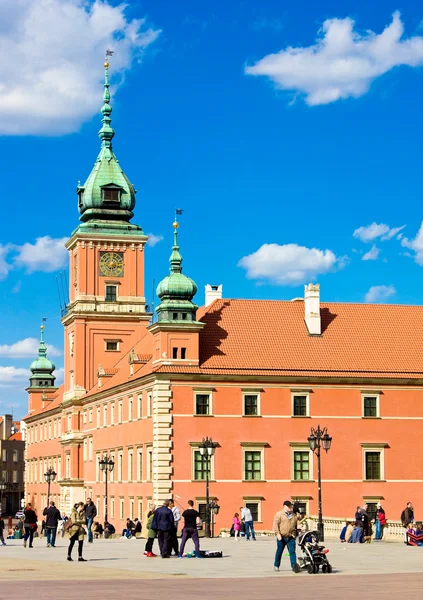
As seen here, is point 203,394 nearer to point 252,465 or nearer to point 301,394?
point 252,465

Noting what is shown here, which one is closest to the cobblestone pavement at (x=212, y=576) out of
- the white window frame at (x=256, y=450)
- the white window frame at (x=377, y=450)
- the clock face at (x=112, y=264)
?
the white window frame at (x=256, y=450)

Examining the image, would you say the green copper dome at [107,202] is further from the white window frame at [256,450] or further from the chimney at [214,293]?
the white window frame at [256,450]

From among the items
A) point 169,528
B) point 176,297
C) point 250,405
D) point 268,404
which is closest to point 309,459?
point 268,404

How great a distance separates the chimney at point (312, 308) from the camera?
7100 centimetres

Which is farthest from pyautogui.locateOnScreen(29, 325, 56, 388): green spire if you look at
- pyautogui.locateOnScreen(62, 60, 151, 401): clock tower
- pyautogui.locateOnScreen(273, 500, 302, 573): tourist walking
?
pyautogui.locateOnScreen(273, 500, 302, 573): tourist walking

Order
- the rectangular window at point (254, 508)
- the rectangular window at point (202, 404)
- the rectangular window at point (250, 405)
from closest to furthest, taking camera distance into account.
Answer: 1. the rectangular window at point (254, 508)
2. the rectangular window at point (202, 404)
3. the rectangular window at point (250, 405)

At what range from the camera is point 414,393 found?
228 ft

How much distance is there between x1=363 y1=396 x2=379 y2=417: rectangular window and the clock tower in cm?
2432

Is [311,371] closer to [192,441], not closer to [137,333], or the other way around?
[192,441]

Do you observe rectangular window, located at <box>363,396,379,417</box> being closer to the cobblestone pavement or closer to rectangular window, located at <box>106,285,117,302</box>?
rectangular window, located at <box>106,285,117,302</box>

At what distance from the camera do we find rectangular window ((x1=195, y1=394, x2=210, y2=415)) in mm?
66312

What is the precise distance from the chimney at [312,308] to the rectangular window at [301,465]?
24.9 ft

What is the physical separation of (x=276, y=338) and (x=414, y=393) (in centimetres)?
852

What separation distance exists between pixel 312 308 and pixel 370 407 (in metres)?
6.92
